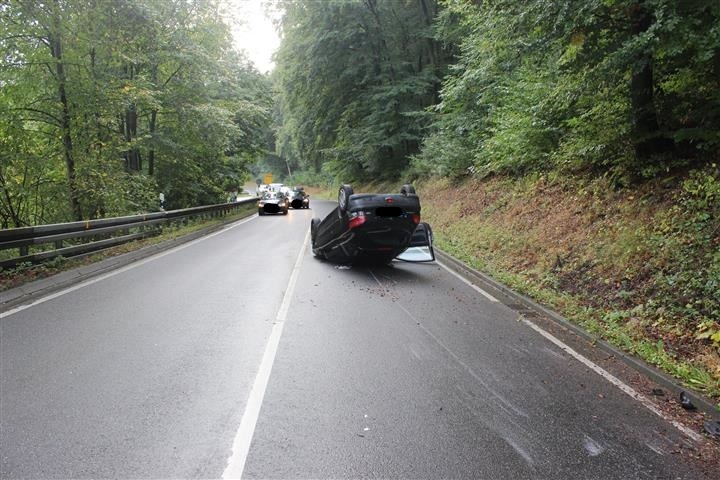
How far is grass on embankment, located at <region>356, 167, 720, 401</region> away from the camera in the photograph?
5.27 m

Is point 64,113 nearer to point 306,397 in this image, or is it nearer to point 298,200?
point 306,397

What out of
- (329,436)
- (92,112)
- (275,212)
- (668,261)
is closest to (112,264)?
(92,112)

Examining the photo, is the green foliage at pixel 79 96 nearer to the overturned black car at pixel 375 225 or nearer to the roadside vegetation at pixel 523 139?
the roadside vegetation at pixel 523 139

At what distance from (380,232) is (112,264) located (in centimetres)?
621

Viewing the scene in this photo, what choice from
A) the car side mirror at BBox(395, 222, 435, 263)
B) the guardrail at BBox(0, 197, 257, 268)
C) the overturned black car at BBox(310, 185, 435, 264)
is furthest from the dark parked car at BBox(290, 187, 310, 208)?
the car side mirror at BBox(395, 222, 435, 263)

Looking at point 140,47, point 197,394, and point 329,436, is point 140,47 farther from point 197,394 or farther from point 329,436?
point 329,436

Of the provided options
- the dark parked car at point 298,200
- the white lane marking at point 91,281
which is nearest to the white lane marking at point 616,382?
the white lane marking at point 91,281

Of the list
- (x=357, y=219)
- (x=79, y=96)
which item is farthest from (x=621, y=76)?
(x=79, y=96)

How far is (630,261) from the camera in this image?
7.13m

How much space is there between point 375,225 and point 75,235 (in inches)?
268

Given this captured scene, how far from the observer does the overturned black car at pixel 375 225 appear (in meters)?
9.00

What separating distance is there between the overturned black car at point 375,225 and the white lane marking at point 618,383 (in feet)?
11.8

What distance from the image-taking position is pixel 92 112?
12.8m

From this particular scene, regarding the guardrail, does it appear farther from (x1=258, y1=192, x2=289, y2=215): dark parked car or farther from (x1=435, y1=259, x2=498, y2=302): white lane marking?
(x1=258, y1=192, x2=289, y2=215): dark parked car
